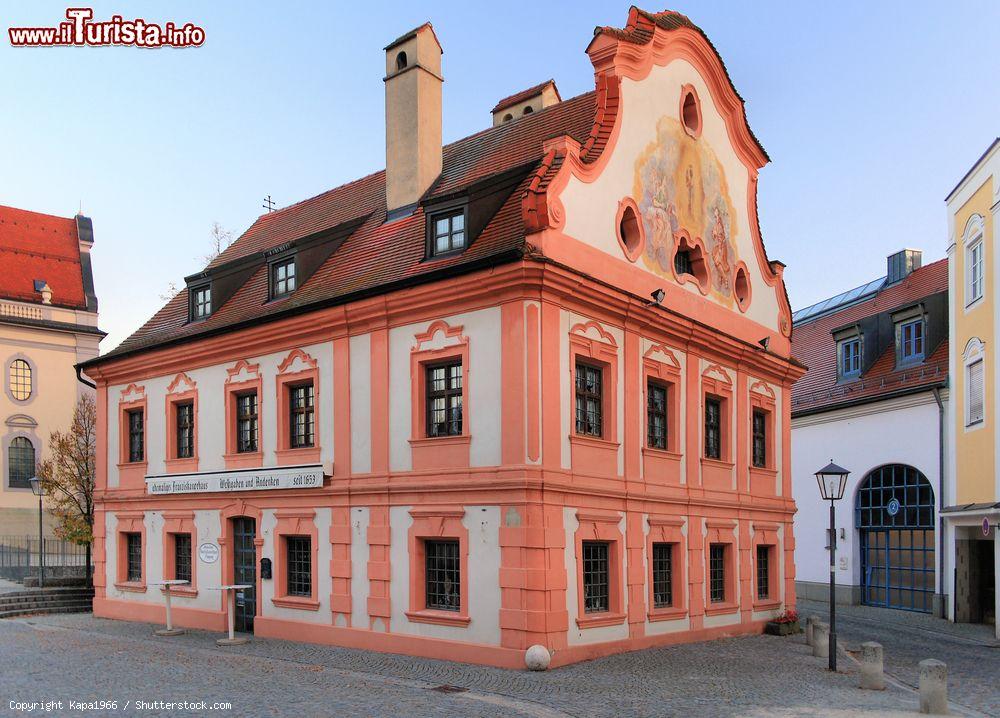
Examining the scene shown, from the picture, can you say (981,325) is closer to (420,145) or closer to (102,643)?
(420,145)

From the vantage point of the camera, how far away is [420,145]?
890 inches

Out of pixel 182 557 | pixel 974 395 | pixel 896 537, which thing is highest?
pixel 974 395

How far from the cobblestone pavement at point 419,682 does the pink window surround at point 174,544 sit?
336cm

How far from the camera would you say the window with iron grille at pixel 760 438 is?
2514 cm

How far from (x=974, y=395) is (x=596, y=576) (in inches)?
570

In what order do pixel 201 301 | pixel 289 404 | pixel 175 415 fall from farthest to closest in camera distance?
pixel 201 301 < pixel 175 415 < pixel 289 404

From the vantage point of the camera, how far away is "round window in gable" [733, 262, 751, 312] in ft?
80.8

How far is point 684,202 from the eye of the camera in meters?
22.1

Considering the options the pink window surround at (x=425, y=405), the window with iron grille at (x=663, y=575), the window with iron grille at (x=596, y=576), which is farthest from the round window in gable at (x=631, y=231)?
the window with iron grille at (x=663, y=575)

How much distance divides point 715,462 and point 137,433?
14726 millimetres

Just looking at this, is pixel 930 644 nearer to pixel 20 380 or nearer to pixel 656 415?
pixel 656 415

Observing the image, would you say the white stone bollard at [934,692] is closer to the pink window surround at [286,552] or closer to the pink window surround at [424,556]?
the pink window surround at [424,556]

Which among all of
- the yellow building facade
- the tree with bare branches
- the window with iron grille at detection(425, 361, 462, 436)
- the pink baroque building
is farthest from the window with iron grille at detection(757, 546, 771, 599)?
the tree with bare branches

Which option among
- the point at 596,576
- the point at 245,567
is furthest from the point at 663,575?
the point at 245,567
